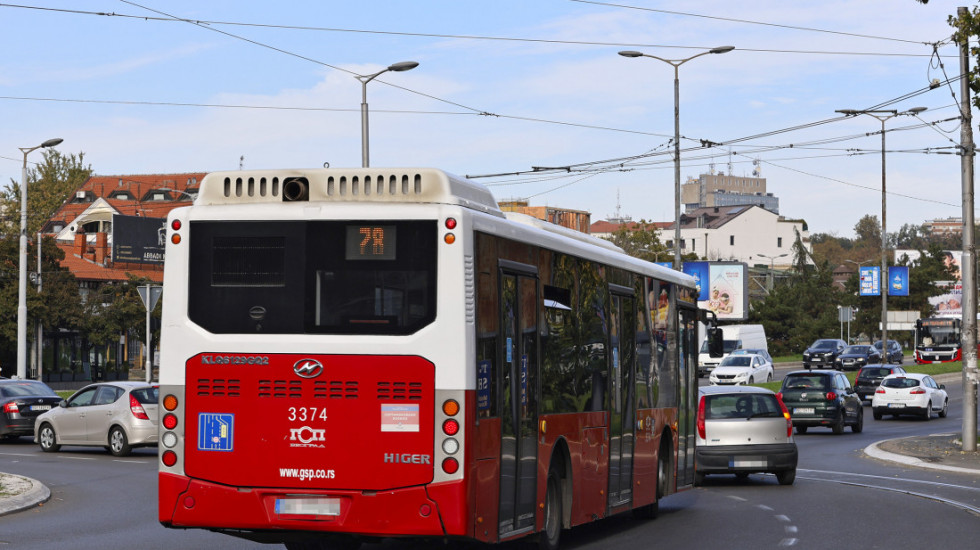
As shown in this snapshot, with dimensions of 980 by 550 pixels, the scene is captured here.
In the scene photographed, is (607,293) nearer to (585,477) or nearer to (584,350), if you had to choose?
(584,350)

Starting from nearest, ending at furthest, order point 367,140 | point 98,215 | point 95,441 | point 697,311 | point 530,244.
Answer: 1. point 530,244
2. point 697,311
3. point 95,441
4. point 367,140
5. point 98,215

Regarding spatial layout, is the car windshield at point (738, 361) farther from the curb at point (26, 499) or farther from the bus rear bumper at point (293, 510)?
the bus rear bumper at point (293, 510)

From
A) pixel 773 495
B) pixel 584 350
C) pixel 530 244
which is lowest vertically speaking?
pixel 773 495

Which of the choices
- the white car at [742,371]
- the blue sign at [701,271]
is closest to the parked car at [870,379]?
the white car at [742,371]

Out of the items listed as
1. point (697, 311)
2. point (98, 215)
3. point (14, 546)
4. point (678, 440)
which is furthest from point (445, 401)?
point (98, 215)

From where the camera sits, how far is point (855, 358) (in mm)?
76250

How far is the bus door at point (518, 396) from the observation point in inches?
431

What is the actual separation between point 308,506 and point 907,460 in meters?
Answer: 20.2

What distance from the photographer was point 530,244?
11734 millimetres

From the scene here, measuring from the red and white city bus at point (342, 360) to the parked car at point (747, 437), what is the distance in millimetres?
Result: 10536

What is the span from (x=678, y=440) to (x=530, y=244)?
6.65 m

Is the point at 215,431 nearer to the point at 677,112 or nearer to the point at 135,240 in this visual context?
the point at 677,112

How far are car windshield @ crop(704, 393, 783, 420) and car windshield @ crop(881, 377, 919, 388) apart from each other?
85.5ft

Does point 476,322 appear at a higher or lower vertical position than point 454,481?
higher
